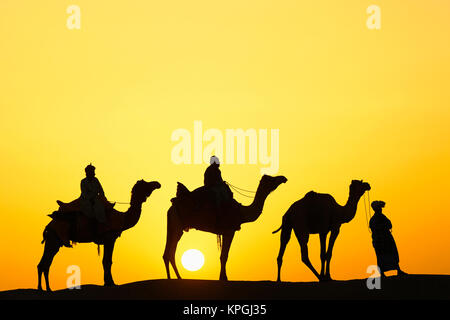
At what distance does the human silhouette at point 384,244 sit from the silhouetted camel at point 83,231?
594cm

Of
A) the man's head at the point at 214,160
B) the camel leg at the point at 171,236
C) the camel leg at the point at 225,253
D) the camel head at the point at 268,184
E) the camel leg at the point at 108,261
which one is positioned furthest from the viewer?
the camel head at the point at 268,184

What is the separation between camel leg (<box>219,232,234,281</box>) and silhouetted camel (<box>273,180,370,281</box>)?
5.20 ft

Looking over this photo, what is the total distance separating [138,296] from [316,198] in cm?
673

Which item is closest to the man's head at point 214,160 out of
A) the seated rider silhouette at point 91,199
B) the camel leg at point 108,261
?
the seated rider silhouette at point 91,199

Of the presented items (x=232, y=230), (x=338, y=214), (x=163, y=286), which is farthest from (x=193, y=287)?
(x=338, y=214)

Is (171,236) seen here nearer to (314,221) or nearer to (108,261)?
(108,261)

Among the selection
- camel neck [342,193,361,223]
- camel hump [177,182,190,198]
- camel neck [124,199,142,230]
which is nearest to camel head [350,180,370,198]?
camel neck [342,193,361,223]

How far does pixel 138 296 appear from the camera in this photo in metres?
27.2

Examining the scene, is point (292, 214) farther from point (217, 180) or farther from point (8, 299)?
point (8, 299)

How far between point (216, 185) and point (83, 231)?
3.80 metres

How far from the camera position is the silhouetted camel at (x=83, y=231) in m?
30.2

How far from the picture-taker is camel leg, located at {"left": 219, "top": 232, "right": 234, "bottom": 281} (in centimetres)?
3014

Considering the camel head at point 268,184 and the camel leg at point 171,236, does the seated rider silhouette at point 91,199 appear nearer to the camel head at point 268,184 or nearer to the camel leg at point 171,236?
the camel leg at point 171,236

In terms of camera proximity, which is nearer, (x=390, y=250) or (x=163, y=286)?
(x=163, y=286)
